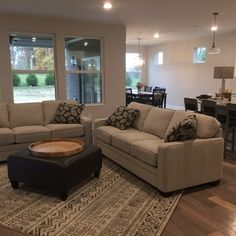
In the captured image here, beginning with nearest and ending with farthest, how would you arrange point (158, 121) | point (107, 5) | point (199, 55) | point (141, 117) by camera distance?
point (158, 121) < point (141, 117) < point (107, 5) < point (199, 55)

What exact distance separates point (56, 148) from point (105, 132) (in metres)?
1.12

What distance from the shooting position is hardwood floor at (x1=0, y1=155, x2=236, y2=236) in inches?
91.6

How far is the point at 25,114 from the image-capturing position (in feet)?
15.2

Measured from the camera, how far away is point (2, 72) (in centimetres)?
560

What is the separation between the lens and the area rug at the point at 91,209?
2.37m

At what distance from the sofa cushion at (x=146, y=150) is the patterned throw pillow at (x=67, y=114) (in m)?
1.64

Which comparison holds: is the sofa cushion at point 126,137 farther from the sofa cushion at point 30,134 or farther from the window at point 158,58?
the window at point 158,58

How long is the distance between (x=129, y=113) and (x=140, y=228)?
2.24m

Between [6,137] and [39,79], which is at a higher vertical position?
Result: [39,79]

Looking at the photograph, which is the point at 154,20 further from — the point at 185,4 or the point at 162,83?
the point at 162,83

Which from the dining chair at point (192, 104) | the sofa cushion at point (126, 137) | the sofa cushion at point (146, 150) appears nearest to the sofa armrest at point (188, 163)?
the sofa cushion at point (146, 150)

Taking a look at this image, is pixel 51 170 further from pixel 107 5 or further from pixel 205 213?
pixel 107 5

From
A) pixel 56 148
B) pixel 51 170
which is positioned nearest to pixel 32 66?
pixel 56 148

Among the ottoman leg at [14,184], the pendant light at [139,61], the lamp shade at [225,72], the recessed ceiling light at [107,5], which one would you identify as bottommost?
the ottoman leg at [14,184]
